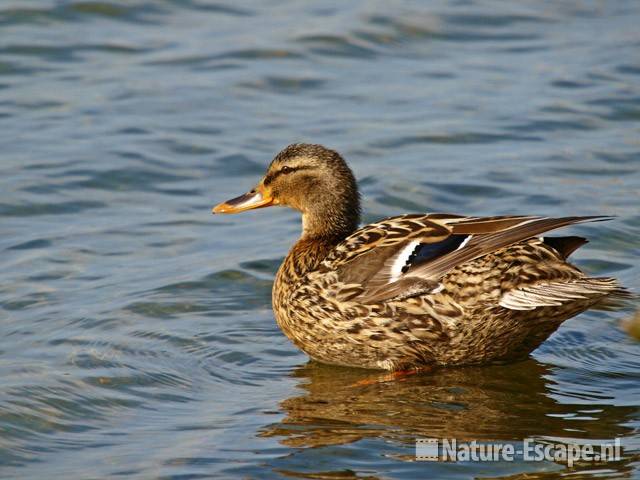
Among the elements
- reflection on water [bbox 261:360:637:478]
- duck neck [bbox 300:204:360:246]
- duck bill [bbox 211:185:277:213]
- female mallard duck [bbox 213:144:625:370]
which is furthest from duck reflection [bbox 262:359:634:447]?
duck bill [bbox 211:185:277:213]

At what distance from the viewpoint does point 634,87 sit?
14016mm

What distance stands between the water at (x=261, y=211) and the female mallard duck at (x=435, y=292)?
0.23 metres

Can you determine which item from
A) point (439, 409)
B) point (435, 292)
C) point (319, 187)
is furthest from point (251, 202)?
point (439, 409)

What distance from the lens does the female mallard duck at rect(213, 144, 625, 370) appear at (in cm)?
746

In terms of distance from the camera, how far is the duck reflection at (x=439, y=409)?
688 cm

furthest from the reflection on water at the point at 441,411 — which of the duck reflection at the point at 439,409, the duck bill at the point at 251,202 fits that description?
the duck bill at the point at 251,202

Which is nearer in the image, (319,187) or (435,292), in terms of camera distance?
(435,292)

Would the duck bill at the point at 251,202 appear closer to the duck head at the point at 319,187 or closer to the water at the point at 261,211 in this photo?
the duck head at the point at 319,187

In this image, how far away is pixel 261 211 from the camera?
1145cm

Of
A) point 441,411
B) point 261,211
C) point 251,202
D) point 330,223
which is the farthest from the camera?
point 261,211

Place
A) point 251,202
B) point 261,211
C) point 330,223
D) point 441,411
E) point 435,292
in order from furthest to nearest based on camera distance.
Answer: point 261,211 < point 251,202 < point 330,223 < point 435,292 < point 441,411

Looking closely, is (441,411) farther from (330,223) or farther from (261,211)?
(261,211)

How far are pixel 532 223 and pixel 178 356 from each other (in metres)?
2.49

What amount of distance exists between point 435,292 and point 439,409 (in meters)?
0.75
